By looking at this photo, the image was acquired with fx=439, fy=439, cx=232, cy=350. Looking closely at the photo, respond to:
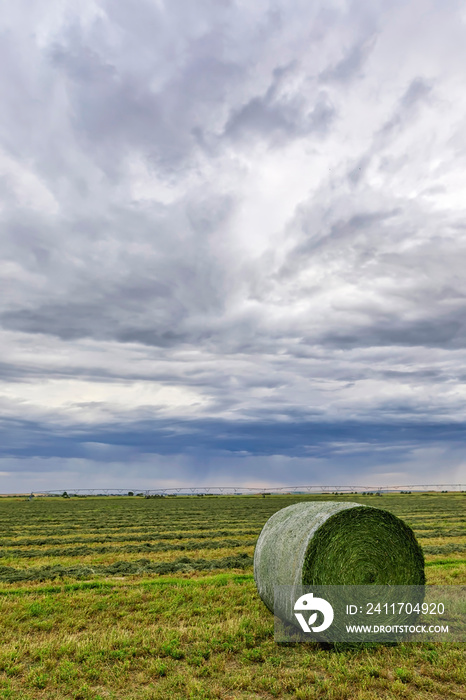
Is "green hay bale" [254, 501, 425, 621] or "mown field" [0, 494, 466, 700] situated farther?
"green hay bale" [254, 501, 425, 621]

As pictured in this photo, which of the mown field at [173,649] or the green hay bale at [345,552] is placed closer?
the mown field at [173,649]

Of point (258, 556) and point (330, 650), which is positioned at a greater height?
point (258, 556)

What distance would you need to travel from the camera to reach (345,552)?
823cm

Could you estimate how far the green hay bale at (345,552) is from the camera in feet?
26.4

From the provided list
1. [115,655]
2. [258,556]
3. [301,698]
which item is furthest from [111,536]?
[301,698]

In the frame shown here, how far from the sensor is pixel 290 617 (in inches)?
316

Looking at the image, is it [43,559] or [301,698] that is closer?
[301,698]

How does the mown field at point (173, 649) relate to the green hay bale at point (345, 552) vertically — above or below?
below

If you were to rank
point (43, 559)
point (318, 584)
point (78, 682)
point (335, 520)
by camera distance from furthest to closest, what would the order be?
1. point (43, 559)
2. point (335, 520)
3. point (318, 584)
4. point (78, 682)

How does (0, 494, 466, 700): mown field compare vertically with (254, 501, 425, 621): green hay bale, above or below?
below

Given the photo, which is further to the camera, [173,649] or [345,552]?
[345,552]

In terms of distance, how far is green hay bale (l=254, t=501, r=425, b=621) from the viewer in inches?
316

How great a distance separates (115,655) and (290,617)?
3.09 meters

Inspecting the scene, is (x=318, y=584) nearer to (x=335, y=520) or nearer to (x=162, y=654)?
(x=335, y=520)
